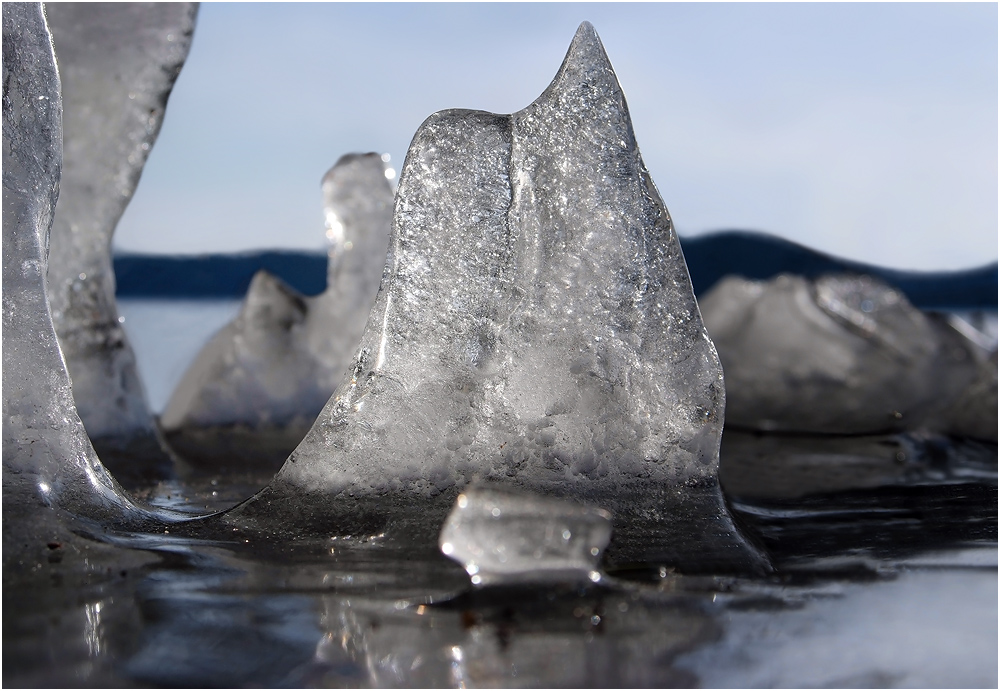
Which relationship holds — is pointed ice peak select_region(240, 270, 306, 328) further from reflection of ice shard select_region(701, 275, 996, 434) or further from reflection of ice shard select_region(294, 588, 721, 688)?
reflection of ice shard select_region(294, 588, 721, 688)

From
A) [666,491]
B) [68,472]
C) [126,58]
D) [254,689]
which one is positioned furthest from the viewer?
[126,58]

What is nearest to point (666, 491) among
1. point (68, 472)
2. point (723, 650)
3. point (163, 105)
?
point (723, 650)

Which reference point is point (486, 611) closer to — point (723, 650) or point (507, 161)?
point (723, 650)

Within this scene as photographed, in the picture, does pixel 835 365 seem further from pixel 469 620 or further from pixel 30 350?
pixel 30 350

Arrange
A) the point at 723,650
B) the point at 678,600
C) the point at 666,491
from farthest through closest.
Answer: the point at 666,491 → the point at 678,600 → the point at 723,650

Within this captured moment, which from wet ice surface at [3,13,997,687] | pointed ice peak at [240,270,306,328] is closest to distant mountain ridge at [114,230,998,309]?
pointed ice peak at [240,270,306,328]

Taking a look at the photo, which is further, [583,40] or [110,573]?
[583,40]

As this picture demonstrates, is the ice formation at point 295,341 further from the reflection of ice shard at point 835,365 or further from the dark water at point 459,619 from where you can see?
the dark water at point 459,619
